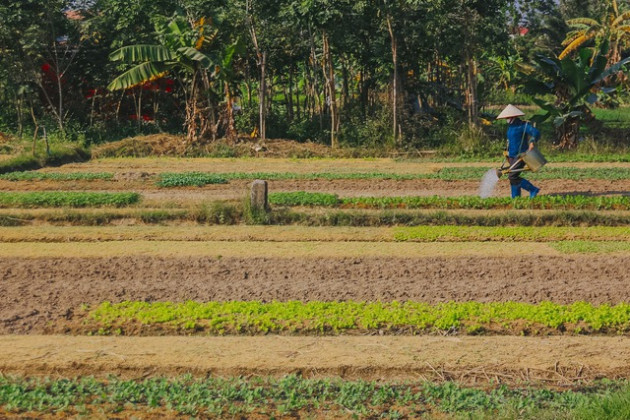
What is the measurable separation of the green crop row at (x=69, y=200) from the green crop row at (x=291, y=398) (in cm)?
865

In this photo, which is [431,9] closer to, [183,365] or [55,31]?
[55,31]

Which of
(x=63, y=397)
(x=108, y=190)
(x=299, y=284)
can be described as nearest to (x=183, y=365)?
(x=63, y=397)

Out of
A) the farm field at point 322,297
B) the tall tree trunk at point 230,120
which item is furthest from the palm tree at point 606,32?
the farm field at point 322,297

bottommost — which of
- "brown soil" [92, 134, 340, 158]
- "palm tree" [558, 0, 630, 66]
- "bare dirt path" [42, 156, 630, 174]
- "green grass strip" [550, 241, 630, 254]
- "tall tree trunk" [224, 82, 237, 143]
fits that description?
"green grass strip" [550, 241, 630, 254]

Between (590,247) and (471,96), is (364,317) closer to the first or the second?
(590,247)

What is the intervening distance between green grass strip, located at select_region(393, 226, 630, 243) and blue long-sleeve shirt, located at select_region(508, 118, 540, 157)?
1.67 metres

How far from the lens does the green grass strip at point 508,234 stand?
12711 mm

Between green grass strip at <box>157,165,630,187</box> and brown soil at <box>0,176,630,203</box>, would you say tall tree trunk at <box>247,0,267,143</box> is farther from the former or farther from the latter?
brown soil at <box>0,176,630,203</box>

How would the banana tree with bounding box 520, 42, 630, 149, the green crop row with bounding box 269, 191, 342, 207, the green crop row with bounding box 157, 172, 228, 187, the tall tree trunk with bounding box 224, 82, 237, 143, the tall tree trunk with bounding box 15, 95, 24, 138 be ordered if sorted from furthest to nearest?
1. the tall tree trunk with bounding box 15, 95, 24, 138
2. the tall tree trunk with bounding box 224, 82, 237, 143
3. the banana tree with bounding box 520, 42, 630, 149
4. the green crop row with bounding box 157, 172, 228, 187
5. the green crop row with bounding box 269, 191, 342, 207

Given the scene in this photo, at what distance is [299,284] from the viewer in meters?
9.95

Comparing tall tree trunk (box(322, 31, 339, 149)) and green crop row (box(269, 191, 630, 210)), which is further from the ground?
tall tree trunk (box(322, 31, 339, 149))

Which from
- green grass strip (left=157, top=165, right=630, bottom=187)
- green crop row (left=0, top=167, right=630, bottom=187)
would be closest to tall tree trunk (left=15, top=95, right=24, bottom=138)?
green crop row (left=0, top=167, right=630, bottom=187)

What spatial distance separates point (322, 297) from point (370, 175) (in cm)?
951

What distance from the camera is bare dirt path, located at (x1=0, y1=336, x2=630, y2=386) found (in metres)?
7.12
